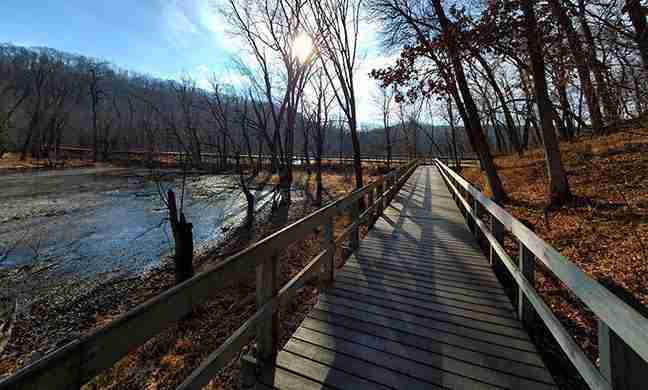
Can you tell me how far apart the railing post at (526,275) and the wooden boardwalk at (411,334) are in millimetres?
94

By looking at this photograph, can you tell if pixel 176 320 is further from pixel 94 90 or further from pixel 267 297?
pixel 94 90

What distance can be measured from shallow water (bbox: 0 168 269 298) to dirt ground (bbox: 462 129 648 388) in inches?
318

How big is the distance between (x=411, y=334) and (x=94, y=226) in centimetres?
1270

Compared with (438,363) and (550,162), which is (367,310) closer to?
(438,363)

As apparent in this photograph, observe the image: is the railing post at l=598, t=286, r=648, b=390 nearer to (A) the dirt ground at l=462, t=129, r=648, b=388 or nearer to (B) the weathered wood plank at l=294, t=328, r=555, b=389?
(B) the weathered wood plank at l=294, t=328, r=555, b=389

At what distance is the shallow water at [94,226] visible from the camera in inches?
301

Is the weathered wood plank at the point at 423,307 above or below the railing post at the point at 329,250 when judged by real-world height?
below

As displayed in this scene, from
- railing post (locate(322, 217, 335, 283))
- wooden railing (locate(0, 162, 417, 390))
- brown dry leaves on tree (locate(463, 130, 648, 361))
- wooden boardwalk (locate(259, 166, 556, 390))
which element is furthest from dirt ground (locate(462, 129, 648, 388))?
wooden railing (locate(0, 162, 417, 390))

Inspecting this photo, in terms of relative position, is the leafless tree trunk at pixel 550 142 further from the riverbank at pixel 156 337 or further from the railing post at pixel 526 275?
the riverbank at pixel 156 337

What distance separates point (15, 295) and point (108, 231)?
465 cm

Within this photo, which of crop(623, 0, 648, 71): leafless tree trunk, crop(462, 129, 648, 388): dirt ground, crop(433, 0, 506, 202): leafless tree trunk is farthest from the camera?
crop(433, 0, 506, 202): leafless tree trunk

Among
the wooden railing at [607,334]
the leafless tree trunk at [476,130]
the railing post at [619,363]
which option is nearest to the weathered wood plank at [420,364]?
the wooden railing at [607,334]

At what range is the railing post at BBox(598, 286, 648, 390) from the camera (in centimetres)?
131

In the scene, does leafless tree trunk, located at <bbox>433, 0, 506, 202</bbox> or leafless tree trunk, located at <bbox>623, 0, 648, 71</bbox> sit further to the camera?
leafless tree trunk, located at <bbox>433, 0, 506, 202</bbox>
